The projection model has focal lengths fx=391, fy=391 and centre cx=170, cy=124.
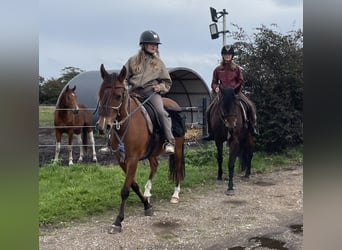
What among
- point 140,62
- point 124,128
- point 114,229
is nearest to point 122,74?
point 124,128

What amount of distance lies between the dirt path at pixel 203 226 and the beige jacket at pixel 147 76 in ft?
5.55

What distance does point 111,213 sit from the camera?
5199 millimetres

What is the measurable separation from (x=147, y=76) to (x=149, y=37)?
1.67ft

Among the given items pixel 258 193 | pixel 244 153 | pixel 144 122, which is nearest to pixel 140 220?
pixel 144 122

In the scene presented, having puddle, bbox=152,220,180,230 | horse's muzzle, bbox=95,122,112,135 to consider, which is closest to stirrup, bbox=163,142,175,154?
puddle, bbox=152,220,180,230

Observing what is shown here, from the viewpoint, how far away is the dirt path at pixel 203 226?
4105 millimetres

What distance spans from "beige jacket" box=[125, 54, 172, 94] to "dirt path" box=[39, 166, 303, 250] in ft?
5.55

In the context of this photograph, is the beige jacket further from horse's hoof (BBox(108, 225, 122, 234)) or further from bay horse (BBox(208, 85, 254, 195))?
horse's hoof (BBox(108, 225, 122, 234))

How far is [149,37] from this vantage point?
16.3ft

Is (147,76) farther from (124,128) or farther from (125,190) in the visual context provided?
(125,190)

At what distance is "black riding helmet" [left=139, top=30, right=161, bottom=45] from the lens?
16.2 ft

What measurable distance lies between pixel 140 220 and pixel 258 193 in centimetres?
244

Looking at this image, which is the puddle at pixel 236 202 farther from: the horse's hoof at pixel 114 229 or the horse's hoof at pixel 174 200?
the horse's hoof at pixel 114 229
